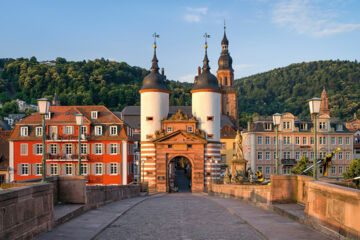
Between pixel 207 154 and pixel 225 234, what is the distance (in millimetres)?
39651

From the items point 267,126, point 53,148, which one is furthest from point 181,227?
point 267,126

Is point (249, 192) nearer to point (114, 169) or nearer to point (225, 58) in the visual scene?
point (114, 169)

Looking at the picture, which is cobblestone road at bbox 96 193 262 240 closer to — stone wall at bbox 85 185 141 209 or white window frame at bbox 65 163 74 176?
stone wall at bbox 85 185 141 209

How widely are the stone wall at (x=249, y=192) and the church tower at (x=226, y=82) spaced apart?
83.8 m

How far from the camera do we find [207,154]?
5397 cm

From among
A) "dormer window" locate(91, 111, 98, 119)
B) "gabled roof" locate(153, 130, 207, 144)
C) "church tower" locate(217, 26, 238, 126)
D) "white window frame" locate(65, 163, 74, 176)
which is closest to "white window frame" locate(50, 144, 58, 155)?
"white window frame" locate(65, 163, 74, 176)

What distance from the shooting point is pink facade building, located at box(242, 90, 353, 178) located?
7412 centimetres

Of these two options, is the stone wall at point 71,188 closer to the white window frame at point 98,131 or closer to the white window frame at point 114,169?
the white window frame at point 114,169

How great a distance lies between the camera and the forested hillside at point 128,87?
147375 millimetres

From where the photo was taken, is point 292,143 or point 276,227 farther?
point 292,143

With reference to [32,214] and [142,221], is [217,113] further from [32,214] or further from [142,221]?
[32,214]

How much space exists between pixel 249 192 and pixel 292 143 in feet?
169

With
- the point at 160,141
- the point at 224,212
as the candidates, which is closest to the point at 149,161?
the point at 160,141

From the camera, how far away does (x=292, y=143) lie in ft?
245
